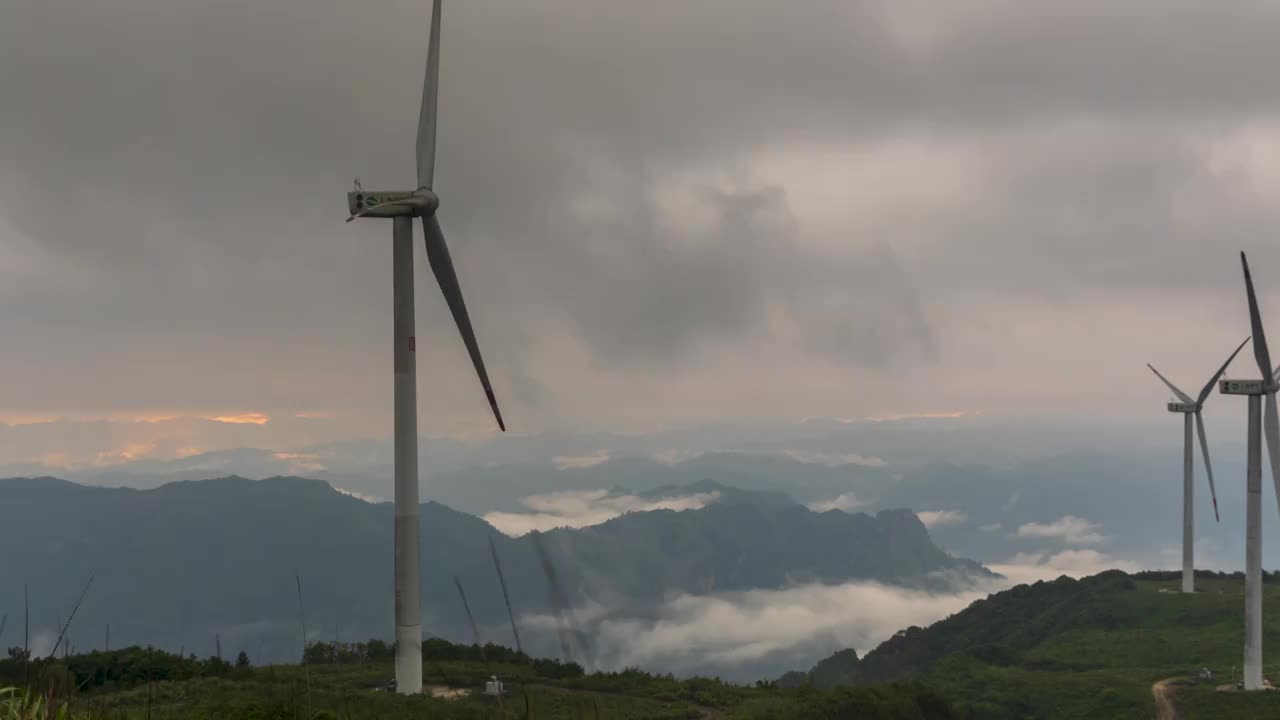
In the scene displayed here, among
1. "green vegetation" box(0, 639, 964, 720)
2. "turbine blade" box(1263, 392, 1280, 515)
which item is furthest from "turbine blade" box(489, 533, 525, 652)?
"turbine blade" box(1263, 392, 1280, 515)

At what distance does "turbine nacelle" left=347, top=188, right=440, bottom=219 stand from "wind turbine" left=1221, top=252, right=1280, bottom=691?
8292 cm

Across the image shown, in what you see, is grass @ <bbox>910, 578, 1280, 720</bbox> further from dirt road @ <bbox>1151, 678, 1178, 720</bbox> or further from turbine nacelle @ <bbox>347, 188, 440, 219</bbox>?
turbine nacelle @ <bbox>347, 188, 440, 219</bbox>

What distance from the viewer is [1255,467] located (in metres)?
104

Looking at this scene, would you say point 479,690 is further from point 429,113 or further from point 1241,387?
point 1241,387

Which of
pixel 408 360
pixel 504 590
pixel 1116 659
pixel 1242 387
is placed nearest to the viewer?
pixel 504 590

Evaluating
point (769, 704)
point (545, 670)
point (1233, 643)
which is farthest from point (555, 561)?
point (1233, 643)

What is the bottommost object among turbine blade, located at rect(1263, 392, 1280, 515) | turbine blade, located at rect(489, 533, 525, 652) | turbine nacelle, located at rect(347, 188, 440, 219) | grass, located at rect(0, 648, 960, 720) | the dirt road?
the dirt road

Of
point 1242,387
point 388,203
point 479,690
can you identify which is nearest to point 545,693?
point 479,690

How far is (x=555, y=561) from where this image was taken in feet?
26.0

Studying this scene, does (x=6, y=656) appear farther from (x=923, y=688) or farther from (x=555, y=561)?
(x=555, y=561)

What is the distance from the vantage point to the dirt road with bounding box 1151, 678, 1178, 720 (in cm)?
10069

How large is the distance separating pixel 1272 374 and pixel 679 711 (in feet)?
249

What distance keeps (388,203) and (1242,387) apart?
88422 mm

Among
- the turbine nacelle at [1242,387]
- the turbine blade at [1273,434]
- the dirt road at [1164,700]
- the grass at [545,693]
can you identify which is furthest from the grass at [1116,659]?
the grass at [545,693]
